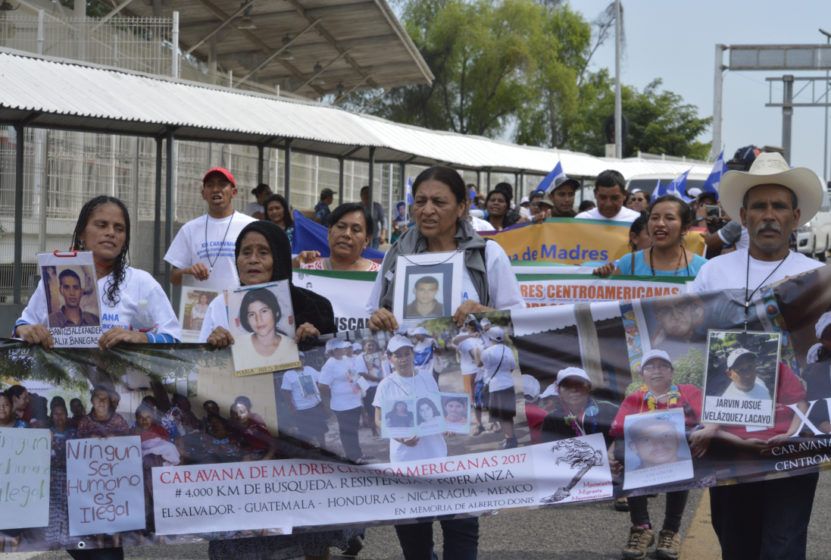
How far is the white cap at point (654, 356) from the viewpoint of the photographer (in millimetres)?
4621

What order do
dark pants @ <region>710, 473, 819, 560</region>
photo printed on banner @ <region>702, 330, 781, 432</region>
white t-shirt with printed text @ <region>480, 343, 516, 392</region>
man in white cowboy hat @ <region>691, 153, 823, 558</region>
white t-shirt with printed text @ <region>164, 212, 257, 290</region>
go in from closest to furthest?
dark pants @ <region>710, 473, 819, 560</region>, man in white cowboy hat @ <region>691, 153, 823, 558</region>, photo printed on banner @ <region>702, 330, 781, 432</region>, white t-shirt with printed text @ <region>480, 343, 516, 392</region>, white t-shirt with printed text @ <region>164, 212, 257, 290</region>

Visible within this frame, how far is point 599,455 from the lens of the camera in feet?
15.2

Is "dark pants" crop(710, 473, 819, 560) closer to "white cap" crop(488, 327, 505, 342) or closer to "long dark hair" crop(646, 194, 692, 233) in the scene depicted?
"white cap" crop(488, 327, 505, 342)

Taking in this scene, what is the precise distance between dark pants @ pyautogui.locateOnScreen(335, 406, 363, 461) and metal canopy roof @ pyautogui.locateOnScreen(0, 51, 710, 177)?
739 centimetres

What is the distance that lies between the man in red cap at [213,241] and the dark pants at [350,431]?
3080 millimetres

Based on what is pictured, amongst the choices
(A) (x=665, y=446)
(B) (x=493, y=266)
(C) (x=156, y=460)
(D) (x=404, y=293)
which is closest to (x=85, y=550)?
(C) (x=156, y=460)

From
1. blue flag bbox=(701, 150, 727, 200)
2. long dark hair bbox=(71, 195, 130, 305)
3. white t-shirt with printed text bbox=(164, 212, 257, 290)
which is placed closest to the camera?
long dark hair bbox=(71, 195, 130, 305)

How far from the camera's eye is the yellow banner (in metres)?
9.20

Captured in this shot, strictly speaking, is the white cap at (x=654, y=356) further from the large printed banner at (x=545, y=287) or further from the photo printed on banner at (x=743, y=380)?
the large printed banner at (x=545, y=287)

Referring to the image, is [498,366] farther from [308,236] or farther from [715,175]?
[715,175]

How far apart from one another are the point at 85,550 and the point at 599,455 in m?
2.09

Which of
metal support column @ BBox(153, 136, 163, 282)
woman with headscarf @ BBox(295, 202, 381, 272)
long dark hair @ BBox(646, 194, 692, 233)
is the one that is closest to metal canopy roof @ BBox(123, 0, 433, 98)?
metal support column @ BBox(153, 136, 163, 282)

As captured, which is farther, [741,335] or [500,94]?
[500,94]

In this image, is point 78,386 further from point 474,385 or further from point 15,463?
point 474,385
